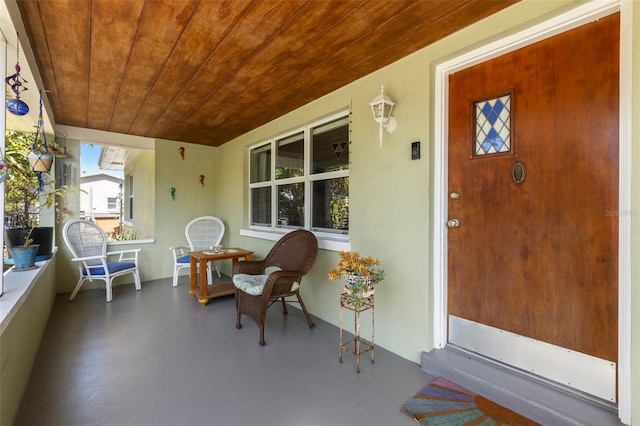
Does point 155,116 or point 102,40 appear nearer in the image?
point 102,40

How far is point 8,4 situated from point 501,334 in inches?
136

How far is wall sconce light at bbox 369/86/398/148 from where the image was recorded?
91.0 inches

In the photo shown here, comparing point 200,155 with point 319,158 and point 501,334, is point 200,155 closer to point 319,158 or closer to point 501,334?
point 319,158

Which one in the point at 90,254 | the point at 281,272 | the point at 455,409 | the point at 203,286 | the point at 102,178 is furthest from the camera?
the point at 102,178

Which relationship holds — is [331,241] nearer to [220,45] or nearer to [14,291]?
[220,45]

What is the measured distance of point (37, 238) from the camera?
8.90ft

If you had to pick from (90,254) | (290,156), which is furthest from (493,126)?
(90,254)

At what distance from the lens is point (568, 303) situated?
5.43 feet

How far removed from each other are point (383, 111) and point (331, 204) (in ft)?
3.88

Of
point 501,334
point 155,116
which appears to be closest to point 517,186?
point 501,334

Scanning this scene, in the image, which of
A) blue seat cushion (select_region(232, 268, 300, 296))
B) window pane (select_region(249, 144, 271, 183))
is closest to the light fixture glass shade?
blue seat cushion (select_region(232, 268, 300, 296))

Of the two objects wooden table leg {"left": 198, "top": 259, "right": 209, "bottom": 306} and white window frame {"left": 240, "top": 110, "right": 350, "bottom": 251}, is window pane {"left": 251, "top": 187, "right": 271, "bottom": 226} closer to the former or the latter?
white window frame {"left": 240, "top": 110, "right": 350, "bottom": 251}

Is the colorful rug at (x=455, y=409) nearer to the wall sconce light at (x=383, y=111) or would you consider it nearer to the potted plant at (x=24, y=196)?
the wall sconce light at (x=383, y=111)

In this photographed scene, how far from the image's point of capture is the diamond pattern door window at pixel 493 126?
6.21ft
